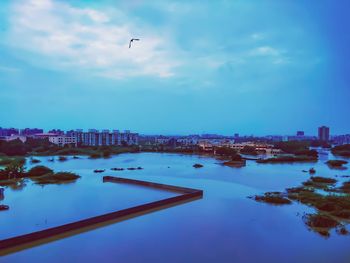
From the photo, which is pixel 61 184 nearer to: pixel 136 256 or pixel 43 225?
pixel 43 225

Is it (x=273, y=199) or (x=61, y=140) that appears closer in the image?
(x=273, y=199)

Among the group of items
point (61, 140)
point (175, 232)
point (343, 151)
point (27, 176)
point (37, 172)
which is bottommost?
point (175, 232)

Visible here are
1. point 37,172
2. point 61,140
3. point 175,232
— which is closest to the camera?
point 175,232

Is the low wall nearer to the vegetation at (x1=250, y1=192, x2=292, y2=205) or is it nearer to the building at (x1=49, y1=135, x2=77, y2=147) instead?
the vegetation at (x1=250, y1=192, x2=292, y2=205)

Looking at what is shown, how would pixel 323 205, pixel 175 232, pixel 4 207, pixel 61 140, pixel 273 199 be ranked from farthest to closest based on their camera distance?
1. pixel 61 140
2. pixel 273 199
3. pixel 323 205
4. pixel 4 207
5. pixel 175 232

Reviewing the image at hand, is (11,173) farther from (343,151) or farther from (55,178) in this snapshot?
(343,151)

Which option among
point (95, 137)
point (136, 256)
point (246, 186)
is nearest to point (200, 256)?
point (136, 256)

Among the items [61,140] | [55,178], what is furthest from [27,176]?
[61,140]

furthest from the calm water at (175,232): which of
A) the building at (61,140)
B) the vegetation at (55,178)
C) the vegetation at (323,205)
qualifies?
the building at (61,140)

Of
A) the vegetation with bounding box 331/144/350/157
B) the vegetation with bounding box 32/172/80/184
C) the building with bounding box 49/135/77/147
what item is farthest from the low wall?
the building with bounding box 49/135/77/147

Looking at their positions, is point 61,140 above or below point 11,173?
above

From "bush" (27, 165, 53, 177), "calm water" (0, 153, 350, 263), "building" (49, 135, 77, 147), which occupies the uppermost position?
"building" (49, 135, 77, 147)
